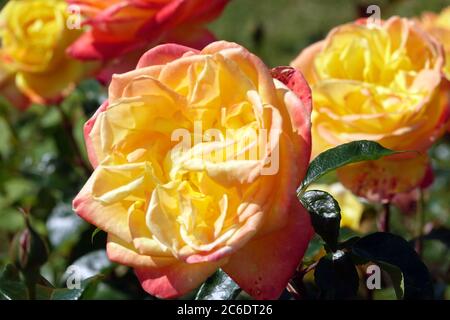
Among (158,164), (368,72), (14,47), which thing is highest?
(158,164)

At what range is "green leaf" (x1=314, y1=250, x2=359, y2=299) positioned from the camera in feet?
3.03

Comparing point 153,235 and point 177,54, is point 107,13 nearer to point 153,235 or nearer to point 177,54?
point 177,54

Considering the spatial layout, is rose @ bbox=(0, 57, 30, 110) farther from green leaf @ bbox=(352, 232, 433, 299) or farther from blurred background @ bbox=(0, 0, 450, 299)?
green leaf @ bbox=(352, 232, 433, 299)

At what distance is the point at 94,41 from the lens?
142 cm

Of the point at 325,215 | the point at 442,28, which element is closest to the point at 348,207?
the point at 442,28

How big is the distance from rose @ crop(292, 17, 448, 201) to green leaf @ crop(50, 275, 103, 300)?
1.23 ft

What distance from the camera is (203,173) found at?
33.9 inches

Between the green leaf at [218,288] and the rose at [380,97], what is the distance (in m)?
0.30

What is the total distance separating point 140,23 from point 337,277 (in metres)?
0.62

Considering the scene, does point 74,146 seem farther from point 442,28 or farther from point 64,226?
point 442,28

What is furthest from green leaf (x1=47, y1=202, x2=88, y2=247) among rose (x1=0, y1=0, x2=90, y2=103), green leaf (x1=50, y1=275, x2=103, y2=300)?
green leaf (x1=50, y1=275, x2=103, y2=300)

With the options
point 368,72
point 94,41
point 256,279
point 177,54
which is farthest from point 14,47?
point 256,279

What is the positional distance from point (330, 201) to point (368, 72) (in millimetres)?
402

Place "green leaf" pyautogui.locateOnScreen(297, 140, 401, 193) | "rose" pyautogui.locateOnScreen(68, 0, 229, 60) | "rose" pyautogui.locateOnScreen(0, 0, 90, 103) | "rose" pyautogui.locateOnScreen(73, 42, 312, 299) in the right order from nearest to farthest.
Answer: "rose" pyautogui.locateOnScreen(73, 42, 312, 299) < "green leaf" pyautogui.locateOnScreen(297, 140, 401, 193) < "rose" pyautogui.locateOnScreen(68, 0, 229, 60) < "rose" pyautogui.locateOnScreen(0, 0, 90, 103)
